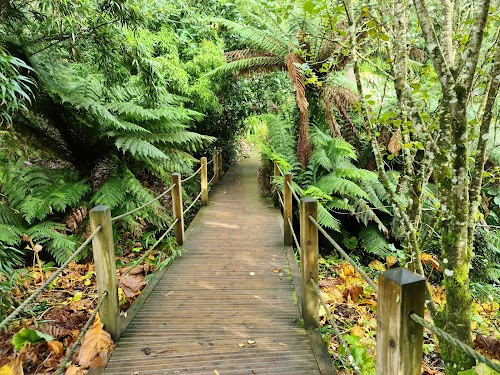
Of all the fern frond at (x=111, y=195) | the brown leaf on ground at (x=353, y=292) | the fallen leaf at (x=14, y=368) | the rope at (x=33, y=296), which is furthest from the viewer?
the fern frond at (x=111, y=195)

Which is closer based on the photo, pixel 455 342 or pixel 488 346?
pixel 455 342

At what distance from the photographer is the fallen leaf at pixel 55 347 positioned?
234 centimetres

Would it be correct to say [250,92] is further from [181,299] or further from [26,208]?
[181,299]

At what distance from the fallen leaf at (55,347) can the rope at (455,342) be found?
7.60 ft

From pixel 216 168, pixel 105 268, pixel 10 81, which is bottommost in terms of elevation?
pixel 105 268

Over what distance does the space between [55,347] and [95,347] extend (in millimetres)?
354

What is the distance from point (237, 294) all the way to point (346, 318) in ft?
3.72

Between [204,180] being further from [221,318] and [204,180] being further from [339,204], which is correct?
[221,318]

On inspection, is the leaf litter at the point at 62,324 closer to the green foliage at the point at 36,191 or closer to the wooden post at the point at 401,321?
the green foliage at the point at 36,191

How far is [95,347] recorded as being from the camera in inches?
87.7

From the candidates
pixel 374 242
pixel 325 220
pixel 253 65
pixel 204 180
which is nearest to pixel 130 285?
pixel 325 220

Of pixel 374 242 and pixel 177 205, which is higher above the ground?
pixel 177 205

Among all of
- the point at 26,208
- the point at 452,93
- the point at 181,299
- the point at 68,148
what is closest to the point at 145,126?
the point at 68,148

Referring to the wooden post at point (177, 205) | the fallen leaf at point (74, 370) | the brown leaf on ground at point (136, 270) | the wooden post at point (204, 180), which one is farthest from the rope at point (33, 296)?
the wooden post at point (204, 180)
